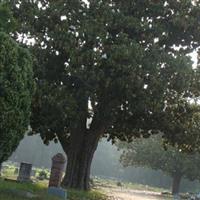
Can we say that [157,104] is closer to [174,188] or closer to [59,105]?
[59,105]

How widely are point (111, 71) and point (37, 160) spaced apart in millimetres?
86914

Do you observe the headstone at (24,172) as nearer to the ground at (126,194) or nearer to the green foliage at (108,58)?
the green foliage at (108,58)

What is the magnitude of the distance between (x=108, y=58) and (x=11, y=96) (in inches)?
373

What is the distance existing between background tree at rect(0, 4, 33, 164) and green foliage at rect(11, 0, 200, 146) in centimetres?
733

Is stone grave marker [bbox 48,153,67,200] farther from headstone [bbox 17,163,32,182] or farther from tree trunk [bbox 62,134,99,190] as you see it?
headstone [bbox 17,163,32,182]

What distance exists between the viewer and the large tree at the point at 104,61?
978 inches

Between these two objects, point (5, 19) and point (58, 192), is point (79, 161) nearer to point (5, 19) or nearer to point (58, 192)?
point (58, 192)

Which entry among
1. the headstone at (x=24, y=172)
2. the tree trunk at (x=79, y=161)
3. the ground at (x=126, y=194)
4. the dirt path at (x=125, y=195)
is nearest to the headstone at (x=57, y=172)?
the tree trunk at (x=79, y=161)

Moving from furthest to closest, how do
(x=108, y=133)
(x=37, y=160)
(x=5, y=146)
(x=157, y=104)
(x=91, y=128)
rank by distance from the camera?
(x=37, y=160)
(x=108, y=133)
(x=91, y=128)
(x=157, y=104)
(x=5, y=146)

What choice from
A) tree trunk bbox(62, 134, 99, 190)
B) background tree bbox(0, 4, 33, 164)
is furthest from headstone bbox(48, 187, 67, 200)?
tree trunk bbox(62, 134, 99, 190)

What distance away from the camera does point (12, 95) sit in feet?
53.2

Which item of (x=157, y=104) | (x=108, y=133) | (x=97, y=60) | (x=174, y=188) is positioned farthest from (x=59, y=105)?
(x=174, y=188)

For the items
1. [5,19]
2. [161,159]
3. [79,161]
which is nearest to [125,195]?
[79,161]

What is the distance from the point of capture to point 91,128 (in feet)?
99.3
